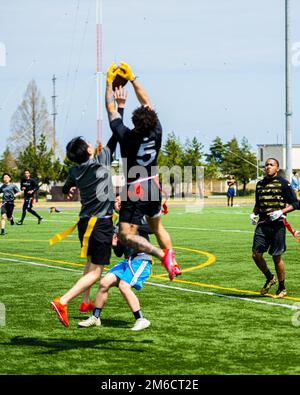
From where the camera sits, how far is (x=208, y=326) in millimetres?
9234

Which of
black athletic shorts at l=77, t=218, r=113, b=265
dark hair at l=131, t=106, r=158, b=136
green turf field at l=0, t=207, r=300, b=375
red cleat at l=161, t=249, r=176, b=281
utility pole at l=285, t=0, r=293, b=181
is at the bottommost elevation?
green turf field at l=0, t=207, r=300, b=375

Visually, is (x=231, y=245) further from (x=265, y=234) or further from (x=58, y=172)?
(x=58, y=172)

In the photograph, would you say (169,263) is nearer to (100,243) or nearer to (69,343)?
(100,243)

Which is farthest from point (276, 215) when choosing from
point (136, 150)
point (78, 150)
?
point (78, 150)

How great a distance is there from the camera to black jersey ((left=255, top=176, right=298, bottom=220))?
11.5 m

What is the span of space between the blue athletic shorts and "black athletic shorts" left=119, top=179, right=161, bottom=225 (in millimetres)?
618

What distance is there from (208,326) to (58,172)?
74721 millimetres

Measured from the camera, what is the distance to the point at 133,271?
894cm

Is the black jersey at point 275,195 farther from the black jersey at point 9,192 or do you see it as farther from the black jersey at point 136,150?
the black jersey at point 9,192

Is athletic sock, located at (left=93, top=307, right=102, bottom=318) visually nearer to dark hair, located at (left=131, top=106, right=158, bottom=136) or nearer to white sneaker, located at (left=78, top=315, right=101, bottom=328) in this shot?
white sneaker, located at (left=78, top=315, right=101, bottom=328)

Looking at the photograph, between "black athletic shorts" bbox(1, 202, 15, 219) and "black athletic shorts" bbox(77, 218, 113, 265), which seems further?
"black athletic shorts" bbox(1, 202, 15, 219)

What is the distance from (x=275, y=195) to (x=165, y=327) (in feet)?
10.7

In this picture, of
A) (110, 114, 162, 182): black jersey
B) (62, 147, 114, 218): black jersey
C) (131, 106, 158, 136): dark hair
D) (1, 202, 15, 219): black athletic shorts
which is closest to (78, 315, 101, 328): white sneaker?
(62, 147, 114, 218): black jersey
